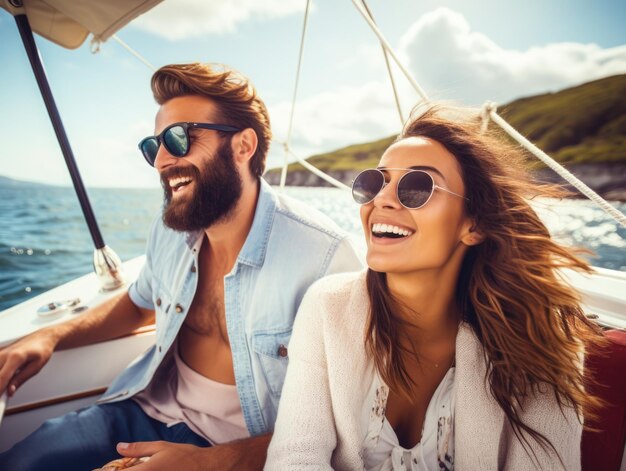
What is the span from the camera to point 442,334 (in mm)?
1201

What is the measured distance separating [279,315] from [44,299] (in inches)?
66.8

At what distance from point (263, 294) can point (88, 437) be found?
950 millimetres

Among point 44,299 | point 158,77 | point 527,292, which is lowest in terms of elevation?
point 44,299

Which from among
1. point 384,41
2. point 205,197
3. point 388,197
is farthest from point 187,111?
point 384,41

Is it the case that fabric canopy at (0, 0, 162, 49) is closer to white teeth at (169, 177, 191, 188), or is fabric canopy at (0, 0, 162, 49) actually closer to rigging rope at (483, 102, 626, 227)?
white teeth at (169, 177, 191, 188)

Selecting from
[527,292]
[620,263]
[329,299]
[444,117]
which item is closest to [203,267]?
[329,299]

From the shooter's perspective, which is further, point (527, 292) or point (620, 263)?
point (620, 263)

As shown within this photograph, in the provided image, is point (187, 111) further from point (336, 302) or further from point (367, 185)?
point (336, 302)

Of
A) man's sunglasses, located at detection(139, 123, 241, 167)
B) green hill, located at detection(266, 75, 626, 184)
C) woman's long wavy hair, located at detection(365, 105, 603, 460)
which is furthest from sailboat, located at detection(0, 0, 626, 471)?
green hill, located at detection(266, 75, 626, 184)

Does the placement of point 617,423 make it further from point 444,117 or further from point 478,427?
point 444,117

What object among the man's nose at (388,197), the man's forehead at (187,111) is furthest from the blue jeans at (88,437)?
the man's forehead at (187,111)

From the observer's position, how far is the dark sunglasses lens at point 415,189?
966 millimetres

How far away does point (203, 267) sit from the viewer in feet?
5.71

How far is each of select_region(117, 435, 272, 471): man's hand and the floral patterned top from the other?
41cm
